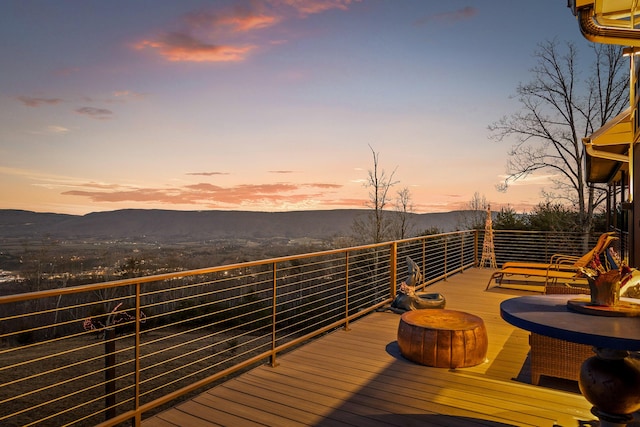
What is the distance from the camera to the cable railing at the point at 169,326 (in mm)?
2521

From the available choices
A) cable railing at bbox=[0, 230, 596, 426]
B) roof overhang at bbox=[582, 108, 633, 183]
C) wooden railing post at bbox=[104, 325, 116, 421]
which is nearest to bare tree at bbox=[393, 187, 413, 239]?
cable railing at bbox=[0, 230, 596, 426]

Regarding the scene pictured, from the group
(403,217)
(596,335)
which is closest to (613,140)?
(596,335)

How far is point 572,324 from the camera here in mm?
1944

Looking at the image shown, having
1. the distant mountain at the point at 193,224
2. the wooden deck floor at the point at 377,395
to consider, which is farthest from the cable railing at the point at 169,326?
the distant mountain at the point at 193,224

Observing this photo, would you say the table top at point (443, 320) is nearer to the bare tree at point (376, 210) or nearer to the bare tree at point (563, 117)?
the bare tree at point (563, 117)

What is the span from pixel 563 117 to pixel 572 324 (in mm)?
16055

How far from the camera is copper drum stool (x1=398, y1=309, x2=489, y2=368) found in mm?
3602

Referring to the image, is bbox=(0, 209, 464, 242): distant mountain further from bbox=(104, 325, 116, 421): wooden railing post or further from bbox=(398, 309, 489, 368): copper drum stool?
bbox=(398, 309, 489, 368): copper drum stool

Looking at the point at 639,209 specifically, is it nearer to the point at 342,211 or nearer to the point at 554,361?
the point at 554,361

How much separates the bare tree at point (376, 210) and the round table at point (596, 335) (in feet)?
55.2

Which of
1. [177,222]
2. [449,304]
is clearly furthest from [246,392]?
[177,222]

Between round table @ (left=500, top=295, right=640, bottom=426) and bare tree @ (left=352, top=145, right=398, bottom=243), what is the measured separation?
55.2 feet

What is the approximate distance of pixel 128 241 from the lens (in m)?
19.8

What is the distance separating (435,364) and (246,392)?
1600 mm
